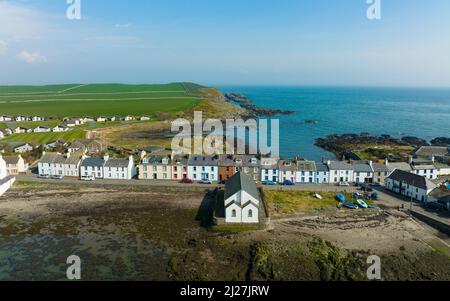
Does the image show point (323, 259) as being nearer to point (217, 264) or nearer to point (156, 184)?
point (217, 264)

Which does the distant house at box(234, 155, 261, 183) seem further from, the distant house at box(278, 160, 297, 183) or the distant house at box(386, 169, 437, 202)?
the distant house at box(386, 169, 437, 202)

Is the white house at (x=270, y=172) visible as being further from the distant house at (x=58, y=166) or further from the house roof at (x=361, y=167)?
the distant house at (x=58, y=166)

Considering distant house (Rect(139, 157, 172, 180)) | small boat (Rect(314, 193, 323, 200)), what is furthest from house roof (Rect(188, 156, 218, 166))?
small boat (Rect(314, 193, 323, 200))

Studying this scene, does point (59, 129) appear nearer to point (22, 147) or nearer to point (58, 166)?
point (22, 147)

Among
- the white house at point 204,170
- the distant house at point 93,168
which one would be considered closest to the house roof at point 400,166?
the white house at point 204,170

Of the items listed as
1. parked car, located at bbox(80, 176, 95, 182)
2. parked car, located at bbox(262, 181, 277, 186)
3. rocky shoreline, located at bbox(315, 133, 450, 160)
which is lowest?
parked car, located at bbox(262, 181, 277, 186)

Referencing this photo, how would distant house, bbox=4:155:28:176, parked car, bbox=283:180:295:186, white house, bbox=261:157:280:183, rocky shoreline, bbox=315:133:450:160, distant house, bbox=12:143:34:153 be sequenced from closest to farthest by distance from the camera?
parked car, bbox=283:180:295:186 → white house, bbox=261:157:280:183 → distant house, bbox=4:155:28:176 → distant house, bbox=12:143:34:153 → rocky shoreline, bbox=315:133:450:160

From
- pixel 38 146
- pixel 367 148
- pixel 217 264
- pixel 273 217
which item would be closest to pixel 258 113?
pixel 367 148
